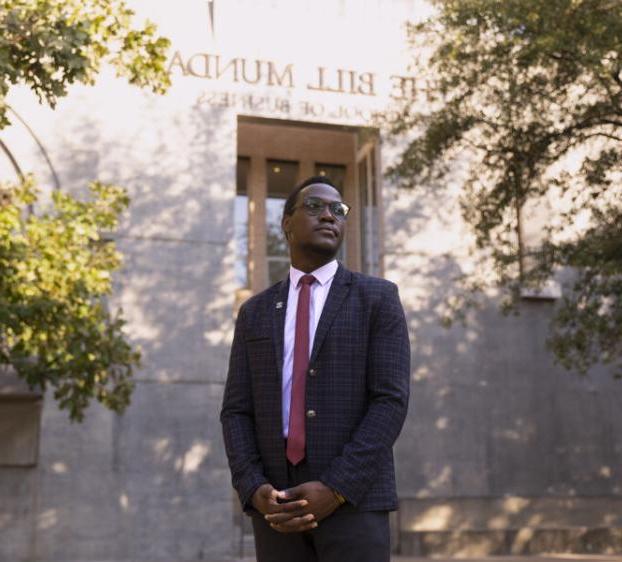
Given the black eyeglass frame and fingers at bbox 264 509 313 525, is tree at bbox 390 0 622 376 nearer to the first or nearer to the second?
the black eyeglass frame

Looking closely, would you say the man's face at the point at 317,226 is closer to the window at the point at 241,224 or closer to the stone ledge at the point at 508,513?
the stone ledge at the point at 508,513

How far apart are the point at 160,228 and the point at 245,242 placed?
2.86 metres

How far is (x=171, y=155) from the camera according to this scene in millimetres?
15914

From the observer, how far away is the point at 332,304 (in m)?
3.51

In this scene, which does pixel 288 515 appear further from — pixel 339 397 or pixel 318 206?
pixel 318 206

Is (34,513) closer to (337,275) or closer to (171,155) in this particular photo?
(171,155)

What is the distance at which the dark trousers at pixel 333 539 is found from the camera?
10.4 feet

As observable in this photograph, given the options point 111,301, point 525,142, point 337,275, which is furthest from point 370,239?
point 337,275

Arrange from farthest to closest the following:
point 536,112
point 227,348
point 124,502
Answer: point 227,348
point 124,502
point 536,112

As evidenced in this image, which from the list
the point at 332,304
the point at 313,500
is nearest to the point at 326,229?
the point at 332,304

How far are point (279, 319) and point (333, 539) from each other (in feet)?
2.73

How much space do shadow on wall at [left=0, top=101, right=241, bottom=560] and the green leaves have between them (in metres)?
3.96

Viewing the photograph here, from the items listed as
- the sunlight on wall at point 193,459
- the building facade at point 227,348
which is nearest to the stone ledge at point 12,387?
the building facade at point 227,348

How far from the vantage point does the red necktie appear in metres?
3.31
